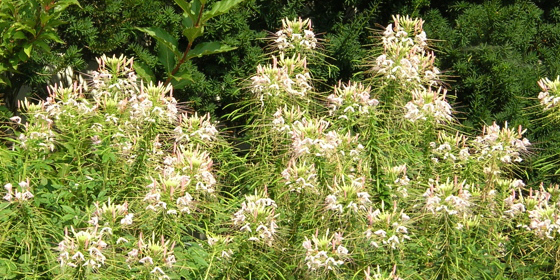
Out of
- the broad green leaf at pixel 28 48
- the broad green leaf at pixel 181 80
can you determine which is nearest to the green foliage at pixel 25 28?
the broad green leaf at pixel 28 48

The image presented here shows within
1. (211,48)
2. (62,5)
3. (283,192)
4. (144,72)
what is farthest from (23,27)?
(283,192)

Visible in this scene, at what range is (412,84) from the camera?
4.34 meters

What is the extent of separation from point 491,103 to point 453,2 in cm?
93

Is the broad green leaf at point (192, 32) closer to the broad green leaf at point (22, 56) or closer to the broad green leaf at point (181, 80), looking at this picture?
the broad green leaf at point (181, 80)

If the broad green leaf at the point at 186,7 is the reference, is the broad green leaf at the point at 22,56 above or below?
below

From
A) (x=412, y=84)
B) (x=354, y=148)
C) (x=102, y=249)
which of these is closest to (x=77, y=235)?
(x=102, y=249)

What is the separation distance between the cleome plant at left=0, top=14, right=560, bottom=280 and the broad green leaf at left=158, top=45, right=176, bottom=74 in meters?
0.92

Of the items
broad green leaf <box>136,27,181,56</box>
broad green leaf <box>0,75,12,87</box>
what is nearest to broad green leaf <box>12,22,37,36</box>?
broad green leaf <box>0,75,12,87</box>

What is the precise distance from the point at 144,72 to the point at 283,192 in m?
1.80

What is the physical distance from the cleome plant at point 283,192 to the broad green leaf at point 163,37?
891 millimetres

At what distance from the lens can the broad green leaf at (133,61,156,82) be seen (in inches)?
211

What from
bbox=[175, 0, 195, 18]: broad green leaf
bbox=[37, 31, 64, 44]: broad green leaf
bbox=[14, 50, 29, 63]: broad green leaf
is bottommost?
bbox=[14, 50, 29, 63]: broad green leaf

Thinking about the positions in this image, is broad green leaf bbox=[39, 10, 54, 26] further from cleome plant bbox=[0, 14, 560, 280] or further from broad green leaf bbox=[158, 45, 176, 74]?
cleome plant bbox=[0, 14, 560, 280]

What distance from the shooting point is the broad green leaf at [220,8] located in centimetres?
514
